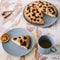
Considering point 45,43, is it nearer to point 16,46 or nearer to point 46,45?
point 46,45

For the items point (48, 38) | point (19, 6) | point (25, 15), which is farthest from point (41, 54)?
point (19, 6)

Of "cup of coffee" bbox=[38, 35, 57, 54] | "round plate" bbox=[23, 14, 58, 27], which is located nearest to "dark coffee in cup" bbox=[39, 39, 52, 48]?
"cup of coffee" bbox=[38, 35, 57, 54]

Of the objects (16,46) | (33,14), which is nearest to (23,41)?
(16,46)

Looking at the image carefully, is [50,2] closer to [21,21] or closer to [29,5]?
[29,5]

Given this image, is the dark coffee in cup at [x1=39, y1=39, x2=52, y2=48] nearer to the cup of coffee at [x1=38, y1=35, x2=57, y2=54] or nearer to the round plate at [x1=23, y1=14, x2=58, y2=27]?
the cup of coffee at [x1=38, y1=35, x2=57, y2=54]

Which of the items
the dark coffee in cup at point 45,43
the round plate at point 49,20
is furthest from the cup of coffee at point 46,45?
the round plate at point 49,20

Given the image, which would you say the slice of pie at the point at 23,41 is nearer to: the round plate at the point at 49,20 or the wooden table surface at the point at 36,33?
the wooden table surface at the point at 36,33
